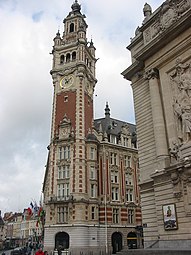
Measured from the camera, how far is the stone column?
21297mm

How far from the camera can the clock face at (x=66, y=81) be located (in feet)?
171

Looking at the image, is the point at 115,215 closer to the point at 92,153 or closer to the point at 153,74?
the point at 92,153

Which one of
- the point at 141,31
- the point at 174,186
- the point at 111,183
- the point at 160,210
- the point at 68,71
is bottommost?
the point at 160,210

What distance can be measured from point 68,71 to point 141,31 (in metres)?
27.5

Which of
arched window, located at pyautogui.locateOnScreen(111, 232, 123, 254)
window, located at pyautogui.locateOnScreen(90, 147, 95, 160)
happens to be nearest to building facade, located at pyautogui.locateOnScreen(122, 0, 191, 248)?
window, located at pyautogui.locateOnScreen(90, 147, 95, 160)

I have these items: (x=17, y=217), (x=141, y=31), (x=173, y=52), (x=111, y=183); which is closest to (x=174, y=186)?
(x=173, y=52)

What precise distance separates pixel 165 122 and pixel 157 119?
68 centimetres

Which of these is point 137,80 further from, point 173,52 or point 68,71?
point 68,71

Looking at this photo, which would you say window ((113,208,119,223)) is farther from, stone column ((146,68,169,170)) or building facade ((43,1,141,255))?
stone column ((146,68,169,170))

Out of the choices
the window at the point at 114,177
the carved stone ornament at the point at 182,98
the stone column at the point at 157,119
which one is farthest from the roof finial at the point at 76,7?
the carved stone ornament at the point at 182,98

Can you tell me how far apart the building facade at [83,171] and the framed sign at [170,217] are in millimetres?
22052

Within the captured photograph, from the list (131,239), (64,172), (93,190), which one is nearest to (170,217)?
(93,190)

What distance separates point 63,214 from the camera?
42.8 meters

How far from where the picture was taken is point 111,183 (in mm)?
47781
